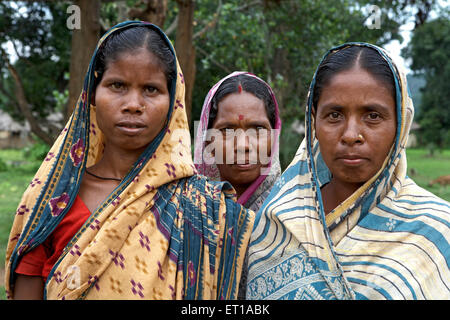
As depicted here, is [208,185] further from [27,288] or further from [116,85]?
[27,288]

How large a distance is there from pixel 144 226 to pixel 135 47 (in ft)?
2.54

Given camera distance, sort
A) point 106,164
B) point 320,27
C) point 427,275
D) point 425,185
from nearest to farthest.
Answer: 1. point 427,275
2. point 106,164
3. point 320,27
4. point 425,185

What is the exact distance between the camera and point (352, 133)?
1938 mm

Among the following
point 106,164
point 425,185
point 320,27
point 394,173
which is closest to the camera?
point 394,173

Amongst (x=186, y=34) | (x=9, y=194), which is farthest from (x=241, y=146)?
(x=9, y=194)

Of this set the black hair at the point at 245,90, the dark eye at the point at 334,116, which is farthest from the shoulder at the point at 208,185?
the black hair at the point at 245,90

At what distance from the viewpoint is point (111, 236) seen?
6.48ft

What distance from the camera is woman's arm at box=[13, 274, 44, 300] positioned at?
202cm

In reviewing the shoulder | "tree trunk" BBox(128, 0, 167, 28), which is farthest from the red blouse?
"tree trunk" BBox(128, 0, 167, 28)

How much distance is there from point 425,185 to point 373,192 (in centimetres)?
1228

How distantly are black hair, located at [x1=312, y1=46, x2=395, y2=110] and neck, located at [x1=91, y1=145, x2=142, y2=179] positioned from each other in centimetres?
88
